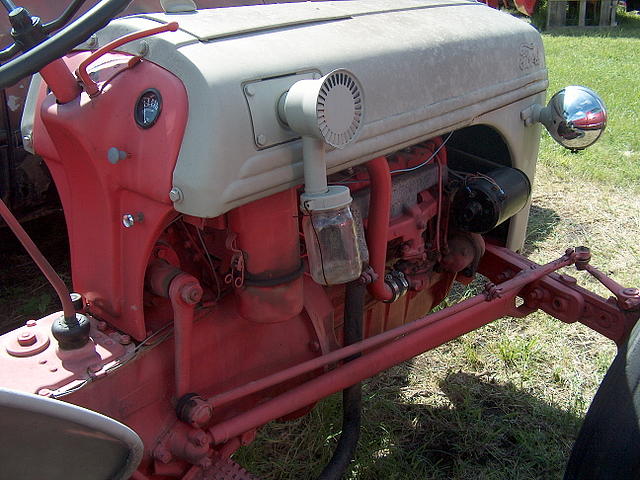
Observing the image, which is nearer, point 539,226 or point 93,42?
point 93,42

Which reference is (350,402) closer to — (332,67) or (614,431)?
(614,431)

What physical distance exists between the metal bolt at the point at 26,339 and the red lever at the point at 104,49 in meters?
0.54

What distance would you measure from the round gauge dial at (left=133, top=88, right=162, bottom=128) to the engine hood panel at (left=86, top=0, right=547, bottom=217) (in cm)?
6

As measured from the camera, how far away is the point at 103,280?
5.11 ft

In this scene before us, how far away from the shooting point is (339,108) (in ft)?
4.38

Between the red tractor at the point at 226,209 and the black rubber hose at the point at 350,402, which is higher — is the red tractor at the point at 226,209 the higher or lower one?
the higher one

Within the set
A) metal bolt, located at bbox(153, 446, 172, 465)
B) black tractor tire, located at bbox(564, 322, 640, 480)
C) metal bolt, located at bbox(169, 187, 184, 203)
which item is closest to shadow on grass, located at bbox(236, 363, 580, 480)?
black tractor tire, located at bbox(564, 322, 640, 480)

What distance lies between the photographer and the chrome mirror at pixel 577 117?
6.90ft

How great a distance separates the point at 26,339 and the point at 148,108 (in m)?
0.58

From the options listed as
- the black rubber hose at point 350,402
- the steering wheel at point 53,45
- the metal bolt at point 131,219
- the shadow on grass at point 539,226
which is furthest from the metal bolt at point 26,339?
the shadow on grass at point 539,226

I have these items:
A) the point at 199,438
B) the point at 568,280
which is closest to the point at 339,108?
the point at 199,438

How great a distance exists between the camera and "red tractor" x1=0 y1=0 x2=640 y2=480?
1307 millimetres

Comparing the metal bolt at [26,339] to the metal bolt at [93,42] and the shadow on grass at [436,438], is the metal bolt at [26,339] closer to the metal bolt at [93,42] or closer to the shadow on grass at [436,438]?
the metal bolt at [93,42]

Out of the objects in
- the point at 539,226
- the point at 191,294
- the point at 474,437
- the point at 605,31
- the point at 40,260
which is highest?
the point at 40,260
